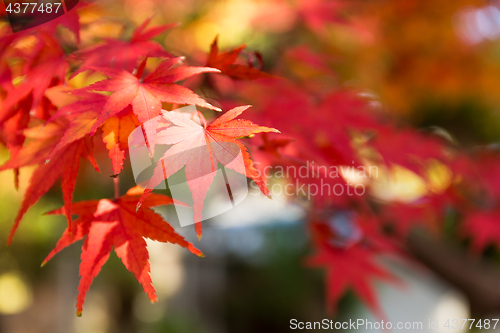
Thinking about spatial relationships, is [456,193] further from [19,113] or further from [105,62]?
[19,113]

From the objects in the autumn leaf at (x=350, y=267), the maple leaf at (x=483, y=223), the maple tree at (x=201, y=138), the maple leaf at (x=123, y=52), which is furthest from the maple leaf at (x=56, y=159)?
the maple leaf at (x=483, y=223)

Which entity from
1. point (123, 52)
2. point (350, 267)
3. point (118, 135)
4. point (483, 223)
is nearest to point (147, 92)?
point (118, 135)

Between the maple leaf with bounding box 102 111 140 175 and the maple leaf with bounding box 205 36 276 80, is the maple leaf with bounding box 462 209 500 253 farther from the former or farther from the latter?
the maple leaf with bounding box 102 111 140 175

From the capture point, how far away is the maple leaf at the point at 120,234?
1.39 ft

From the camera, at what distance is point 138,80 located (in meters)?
0.46

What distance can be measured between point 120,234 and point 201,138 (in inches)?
7.1

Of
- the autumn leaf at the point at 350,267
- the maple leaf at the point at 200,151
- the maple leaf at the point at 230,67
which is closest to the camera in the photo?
the maple leaf at the point at 200,151

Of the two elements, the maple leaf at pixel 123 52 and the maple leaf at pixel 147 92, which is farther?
the maple leaf at pixel 123 52

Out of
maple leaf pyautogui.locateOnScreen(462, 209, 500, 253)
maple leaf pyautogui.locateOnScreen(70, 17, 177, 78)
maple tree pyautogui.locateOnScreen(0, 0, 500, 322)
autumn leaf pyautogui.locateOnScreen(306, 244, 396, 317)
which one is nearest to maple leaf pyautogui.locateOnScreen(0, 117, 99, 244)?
maple tree pyautogui.locateOnScreen(0, 0, 500, 322)

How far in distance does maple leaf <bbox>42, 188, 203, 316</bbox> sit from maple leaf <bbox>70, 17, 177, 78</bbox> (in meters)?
0.21

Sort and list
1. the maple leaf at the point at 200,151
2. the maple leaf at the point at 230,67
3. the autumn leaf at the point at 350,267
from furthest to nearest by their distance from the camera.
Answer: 1. the autumn leaf at the point at 350,267
2. the maple leaf at the point at 230,67
3. the maple leaf at the point at 200,151

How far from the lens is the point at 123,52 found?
22.0 inches

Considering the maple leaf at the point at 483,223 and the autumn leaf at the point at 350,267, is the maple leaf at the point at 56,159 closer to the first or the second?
the autumn leaf at the point at 350,267

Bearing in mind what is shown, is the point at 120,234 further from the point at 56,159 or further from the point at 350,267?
the point at 350,267
